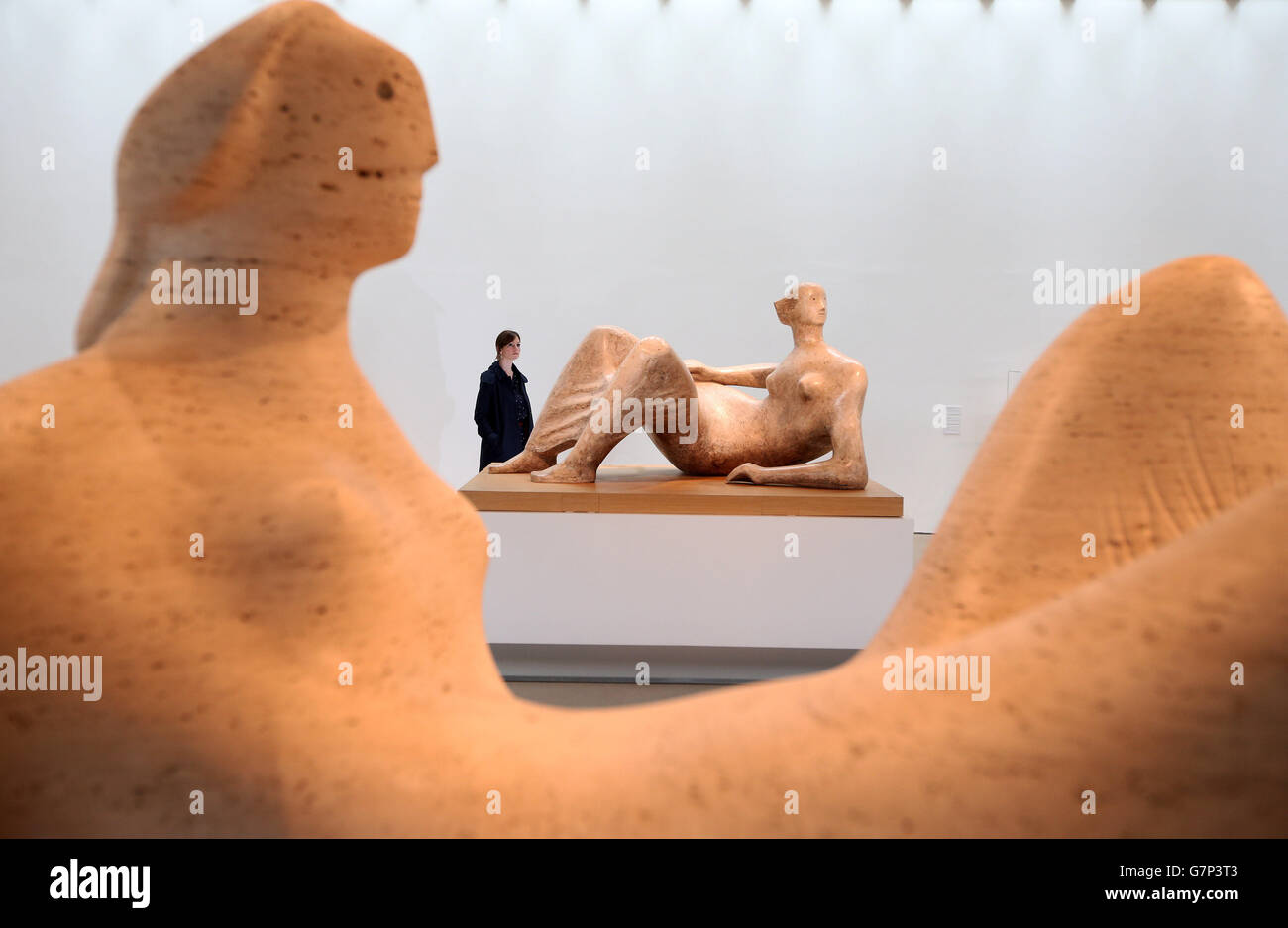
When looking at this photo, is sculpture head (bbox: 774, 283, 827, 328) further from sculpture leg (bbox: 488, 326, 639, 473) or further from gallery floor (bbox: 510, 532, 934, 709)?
gallery floor (bbox: 510, 532, 934, 709)

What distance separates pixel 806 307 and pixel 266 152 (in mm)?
3104

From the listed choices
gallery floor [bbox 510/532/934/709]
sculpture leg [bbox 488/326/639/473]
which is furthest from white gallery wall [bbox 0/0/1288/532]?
gallery floor [bbox 510/532/934/709]

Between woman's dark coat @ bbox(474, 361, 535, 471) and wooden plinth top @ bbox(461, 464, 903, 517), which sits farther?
woman's dark coat @ bbox(474, 361, 535, 471)

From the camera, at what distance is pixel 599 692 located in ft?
11.6

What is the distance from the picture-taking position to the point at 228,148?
0.67 metres

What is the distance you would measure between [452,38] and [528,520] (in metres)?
3.83

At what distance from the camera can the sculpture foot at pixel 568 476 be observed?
359 cm

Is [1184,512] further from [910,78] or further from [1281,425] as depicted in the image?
[910,78]

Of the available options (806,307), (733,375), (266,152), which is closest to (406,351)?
(733,375)

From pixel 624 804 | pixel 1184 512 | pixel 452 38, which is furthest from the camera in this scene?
pixel 452 38

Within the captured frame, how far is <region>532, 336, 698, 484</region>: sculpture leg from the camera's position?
11.2ft

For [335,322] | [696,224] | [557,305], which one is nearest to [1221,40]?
[696,224]

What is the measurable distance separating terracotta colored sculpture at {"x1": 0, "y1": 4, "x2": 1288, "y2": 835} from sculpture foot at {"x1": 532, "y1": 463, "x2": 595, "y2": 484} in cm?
280

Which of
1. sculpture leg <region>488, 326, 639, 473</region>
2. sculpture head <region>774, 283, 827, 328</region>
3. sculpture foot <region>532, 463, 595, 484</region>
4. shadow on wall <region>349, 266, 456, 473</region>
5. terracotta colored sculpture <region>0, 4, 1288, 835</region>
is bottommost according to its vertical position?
terracotta colored sculpture <region>0, 4, 1288, 835</region>
